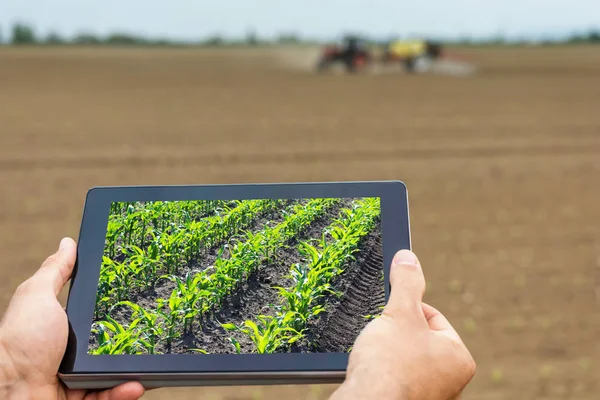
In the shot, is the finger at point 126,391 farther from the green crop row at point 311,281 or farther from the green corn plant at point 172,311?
the green crop row at point 311,281

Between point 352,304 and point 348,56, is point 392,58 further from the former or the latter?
point 352,304

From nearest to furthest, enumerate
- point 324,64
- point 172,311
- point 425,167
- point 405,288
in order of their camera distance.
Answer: point 405,288 → point 172,311 → point 425,167 → point 324,64

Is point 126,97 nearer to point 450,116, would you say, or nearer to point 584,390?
point 450,116

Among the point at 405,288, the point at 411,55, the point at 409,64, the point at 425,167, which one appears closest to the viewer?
the point at 405,288

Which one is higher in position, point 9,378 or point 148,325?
point 148,325

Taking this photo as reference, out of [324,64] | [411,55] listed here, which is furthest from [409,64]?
[324,64]

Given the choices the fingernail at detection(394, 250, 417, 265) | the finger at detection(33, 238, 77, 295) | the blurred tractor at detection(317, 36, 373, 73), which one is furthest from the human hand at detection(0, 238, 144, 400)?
the blurred tractor at detection(317, 36, 373, 73)

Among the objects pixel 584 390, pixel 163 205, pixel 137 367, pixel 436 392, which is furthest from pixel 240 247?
pixel 584 390

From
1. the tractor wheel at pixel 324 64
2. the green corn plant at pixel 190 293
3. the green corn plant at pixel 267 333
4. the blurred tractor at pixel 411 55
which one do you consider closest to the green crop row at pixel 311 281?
the green corn plant at pixel 267 333
